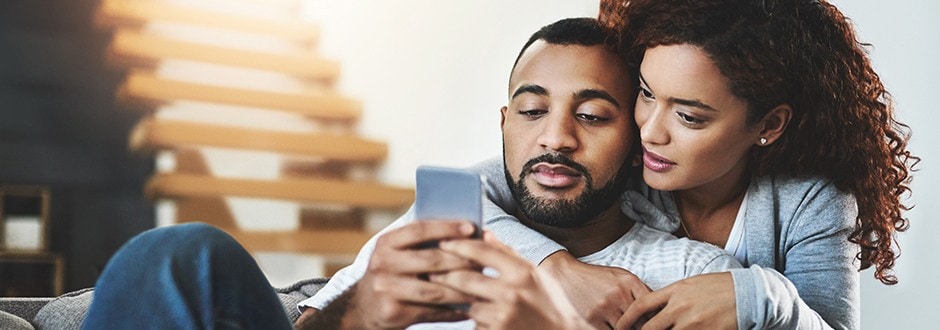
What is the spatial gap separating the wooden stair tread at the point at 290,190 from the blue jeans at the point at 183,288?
2773 millimetres

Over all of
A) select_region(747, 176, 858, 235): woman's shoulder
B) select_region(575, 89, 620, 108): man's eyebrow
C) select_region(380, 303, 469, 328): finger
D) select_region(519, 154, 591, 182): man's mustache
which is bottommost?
select_region(380, 303, 469, 328): finger

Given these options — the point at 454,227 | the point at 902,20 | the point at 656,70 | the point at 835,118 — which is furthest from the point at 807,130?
the point at 902,20

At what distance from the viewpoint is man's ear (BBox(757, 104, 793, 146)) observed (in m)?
1.52

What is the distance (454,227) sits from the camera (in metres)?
1.04

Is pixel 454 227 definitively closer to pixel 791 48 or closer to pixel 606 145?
pixel 606 145

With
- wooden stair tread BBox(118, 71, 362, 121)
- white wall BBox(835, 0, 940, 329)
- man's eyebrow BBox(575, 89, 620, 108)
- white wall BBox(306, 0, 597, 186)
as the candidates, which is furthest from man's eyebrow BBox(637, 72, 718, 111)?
wooden stair tread BBox(118, 71, 362, 121)

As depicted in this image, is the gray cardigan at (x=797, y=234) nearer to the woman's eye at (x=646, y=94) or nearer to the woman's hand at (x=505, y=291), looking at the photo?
the woman's eye at (x=646, y=94)

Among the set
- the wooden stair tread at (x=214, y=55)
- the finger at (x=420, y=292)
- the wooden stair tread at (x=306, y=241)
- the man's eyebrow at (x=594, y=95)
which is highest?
the wooden stair tread at (x=214, y=55)

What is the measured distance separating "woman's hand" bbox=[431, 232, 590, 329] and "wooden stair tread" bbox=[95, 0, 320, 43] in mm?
3193

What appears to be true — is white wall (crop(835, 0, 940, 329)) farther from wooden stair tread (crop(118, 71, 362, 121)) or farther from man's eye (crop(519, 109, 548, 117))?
wooden stair tread (crop(118, 71, 362, 121))

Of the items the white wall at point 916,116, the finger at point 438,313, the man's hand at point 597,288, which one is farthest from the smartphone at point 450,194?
the white wall at point 916,116

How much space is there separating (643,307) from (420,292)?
0.38m

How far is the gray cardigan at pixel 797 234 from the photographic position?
149 cm

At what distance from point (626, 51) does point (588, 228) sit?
0.29 m
